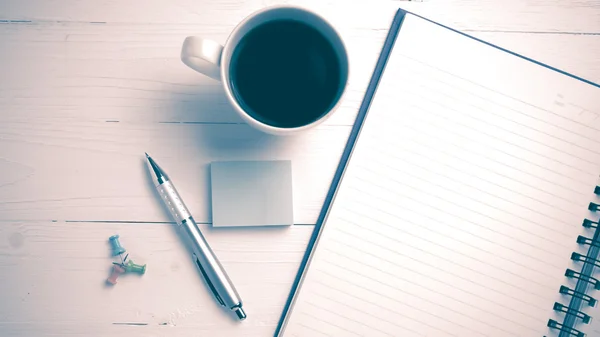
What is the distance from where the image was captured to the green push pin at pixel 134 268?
19.4 inches

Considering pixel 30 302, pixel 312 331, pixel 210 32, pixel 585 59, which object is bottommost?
pixel 30 302

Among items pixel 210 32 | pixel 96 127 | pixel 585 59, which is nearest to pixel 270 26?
pixel 210 32

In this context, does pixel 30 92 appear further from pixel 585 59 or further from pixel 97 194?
pixel 585 59

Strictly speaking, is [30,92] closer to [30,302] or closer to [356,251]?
[30,302]

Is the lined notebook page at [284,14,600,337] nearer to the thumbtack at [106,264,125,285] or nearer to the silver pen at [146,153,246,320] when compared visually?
the silver pen at [146,153,246,320]

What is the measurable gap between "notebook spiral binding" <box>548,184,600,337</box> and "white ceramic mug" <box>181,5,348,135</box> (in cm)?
33

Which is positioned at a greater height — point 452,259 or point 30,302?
point 452,259

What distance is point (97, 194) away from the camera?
51 cm

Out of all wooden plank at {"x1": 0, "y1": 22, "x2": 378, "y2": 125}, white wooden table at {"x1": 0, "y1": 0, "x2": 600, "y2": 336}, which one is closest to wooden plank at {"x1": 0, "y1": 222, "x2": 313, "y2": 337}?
white wooden table at {"x1": 0, "y1": 0, "x2": 600, "y2": 336}

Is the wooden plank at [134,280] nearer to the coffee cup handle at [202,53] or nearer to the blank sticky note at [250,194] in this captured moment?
the blank sticky note at [250,194]

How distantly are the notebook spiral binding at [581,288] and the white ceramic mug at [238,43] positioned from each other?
334mm

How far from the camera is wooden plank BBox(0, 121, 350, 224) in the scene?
506mm

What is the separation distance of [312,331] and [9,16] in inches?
19.7

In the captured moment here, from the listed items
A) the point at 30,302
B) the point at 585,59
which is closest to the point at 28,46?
the point at 30,302
